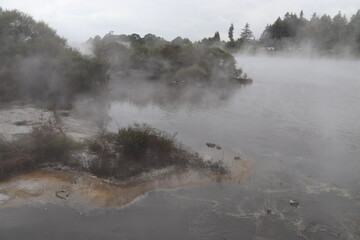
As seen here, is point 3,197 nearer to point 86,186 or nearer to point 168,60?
point 86,186

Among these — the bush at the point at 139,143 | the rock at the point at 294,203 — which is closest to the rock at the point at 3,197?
the bush at the point at 139,143

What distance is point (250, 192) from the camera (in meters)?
13.8

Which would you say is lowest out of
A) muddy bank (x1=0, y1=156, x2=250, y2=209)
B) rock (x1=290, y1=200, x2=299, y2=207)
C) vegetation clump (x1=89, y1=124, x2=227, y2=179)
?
rock (x1=290, y1=200, x2=299, y2=207)

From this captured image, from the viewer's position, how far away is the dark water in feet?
37.2

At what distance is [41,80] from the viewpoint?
28625mm

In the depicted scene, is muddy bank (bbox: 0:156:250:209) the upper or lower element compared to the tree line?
lower

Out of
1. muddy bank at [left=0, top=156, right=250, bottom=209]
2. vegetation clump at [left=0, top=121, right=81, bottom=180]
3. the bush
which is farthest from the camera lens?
the bush

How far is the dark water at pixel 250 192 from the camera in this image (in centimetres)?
1134

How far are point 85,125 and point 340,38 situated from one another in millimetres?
86892

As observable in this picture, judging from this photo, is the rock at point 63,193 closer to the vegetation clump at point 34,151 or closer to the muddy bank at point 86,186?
the muddy bank at point 86,186

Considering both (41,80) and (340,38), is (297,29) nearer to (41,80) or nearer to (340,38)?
(340,38)

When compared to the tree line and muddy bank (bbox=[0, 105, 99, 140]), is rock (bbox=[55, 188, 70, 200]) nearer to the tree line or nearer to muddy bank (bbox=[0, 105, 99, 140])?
muddy bank (bbox=[0, 105, 99, 140])

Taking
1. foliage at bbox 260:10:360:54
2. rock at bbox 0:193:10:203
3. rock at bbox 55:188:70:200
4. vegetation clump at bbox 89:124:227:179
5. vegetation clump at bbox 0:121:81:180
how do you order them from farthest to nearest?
1. foliage at bbox 260:10:360:54
2. vegetation clump at bbox 89:124:227:179
3. vegetation clump at bbox 0:121:81:180
4. rock at bbox 55:188:70:200
5. rock at bbox 0:193:10:203

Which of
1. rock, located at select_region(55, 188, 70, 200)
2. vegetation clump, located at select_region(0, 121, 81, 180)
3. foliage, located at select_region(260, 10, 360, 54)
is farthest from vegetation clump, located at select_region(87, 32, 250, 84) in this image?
foliage, located at select_region(260, 10, 360, 54)
